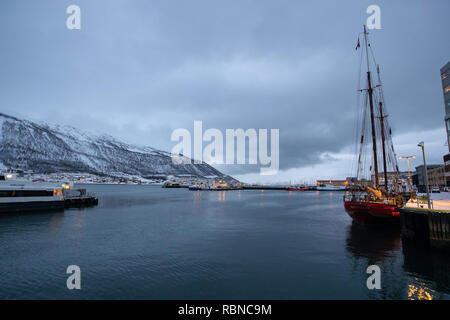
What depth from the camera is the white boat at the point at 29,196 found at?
46000mm

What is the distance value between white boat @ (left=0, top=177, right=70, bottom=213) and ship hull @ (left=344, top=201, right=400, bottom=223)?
62.9m

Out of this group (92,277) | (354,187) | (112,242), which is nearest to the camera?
(92,277)

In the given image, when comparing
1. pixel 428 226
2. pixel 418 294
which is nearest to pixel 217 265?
pixel 418 294

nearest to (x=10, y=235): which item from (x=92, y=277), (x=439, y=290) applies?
(x=92, y=277)

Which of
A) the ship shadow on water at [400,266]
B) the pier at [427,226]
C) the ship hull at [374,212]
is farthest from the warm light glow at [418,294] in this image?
the ship hull at [374,212]

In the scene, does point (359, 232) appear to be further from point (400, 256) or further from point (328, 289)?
point (328, 289)

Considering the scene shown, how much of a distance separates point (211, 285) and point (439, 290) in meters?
14.2

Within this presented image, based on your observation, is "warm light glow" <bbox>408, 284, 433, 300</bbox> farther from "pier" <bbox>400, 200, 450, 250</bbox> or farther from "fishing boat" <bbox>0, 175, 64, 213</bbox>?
"fishing boat" <bbox>0, 175, 64, 213</bbox>

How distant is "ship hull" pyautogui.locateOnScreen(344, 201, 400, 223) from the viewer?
103ft

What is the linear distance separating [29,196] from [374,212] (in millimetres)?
65789

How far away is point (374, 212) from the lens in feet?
106

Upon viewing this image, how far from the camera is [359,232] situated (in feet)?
104

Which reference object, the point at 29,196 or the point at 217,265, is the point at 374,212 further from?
the point at 29,196

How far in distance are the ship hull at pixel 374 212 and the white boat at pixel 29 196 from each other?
62.9 meters
